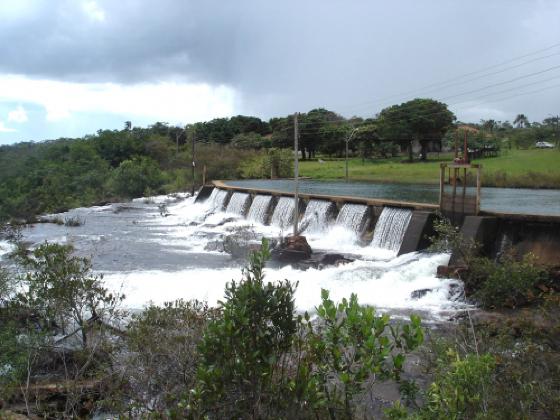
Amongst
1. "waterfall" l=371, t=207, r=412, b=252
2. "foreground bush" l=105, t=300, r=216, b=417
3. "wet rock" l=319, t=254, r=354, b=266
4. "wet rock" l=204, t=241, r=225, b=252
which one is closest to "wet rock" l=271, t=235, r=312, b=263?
"wet rock" l=319, t=254, r=354, b=266

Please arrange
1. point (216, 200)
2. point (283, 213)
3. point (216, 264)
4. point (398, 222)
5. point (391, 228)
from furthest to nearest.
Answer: point (216, 200)
point (283, 213)
point (391, 228)
point (398, 222)
point (216, 264)

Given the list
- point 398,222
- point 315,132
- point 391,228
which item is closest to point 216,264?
point 391,228

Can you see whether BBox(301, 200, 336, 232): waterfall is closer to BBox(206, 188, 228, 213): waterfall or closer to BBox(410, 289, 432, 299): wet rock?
BBox(410, 289, 432, 299): wet rock

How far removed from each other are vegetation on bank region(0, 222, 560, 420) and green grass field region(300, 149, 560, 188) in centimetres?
3269

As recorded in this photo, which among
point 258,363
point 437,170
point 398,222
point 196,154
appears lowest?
point 398,222

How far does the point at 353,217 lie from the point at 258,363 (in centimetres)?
1701

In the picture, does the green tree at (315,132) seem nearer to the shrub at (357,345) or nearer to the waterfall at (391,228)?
the waterfall at (391,228)

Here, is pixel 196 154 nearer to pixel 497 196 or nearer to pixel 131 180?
pixel 131 180

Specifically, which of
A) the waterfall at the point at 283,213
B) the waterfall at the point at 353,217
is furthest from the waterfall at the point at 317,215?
the waterfall at the point at 283,213

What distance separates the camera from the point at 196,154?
5438cm

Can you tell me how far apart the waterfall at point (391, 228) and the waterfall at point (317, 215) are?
11.1ft

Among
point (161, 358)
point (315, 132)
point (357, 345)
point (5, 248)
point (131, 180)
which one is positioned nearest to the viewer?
point (357, 345)

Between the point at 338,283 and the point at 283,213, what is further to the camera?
the point at 283,213

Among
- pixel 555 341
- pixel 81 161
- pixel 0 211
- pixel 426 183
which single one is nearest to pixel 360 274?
pixel 555 341
